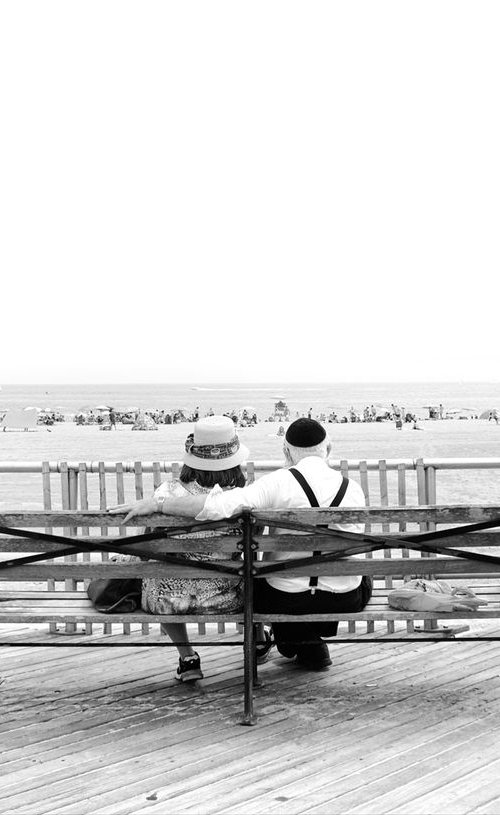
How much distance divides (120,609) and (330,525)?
1.10 meters

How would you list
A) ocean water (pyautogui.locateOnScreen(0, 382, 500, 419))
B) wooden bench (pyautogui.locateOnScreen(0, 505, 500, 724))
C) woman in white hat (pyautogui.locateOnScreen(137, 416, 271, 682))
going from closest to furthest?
wooden bench (pyautogui.locateOnScreen(0, 505, 500, 724)) → woman in white hat (pyautogui.locateOnScreen(137, 416, 271, 682)) → ocean water (pyautogui.locateOnScreen(0, 382, 500, 419))

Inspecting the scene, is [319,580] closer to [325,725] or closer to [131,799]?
[325,725]

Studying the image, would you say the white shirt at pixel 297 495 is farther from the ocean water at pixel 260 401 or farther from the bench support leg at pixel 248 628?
the ocean water at pixel 260 401

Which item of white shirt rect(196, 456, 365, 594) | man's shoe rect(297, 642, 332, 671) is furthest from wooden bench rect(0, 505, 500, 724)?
man's shoe rect(297, 642, 332, 671)

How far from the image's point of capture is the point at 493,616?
4465 millimetres

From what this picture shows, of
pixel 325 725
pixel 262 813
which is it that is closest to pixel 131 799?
pixel 262 813

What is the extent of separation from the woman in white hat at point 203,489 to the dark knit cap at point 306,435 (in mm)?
262

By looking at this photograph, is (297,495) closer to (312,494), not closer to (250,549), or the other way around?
(312,494)

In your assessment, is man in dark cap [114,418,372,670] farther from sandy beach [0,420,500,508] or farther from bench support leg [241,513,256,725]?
sandy beach [0,420,500,508]

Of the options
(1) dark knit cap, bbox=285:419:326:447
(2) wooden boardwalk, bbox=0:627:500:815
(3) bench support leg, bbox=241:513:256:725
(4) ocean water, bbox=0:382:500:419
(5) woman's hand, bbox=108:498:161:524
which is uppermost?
(1) dark knit cap, bbox=285:419:326:447

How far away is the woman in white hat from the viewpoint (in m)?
4.66

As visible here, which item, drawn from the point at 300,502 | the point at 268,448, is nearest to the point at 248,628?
the point at 300,502

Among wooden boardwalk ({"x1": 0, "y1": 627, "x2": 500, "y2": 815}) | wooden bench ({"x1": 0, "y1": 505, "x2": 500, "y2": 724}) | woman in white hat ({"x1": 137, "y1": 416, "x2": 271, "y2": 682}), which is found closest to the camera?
wooden boardwalk ({"x1": 0, "y1": 627, "x2": 500, "y2": 815})

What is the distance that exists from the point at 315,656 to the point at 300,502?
108 centimetres
